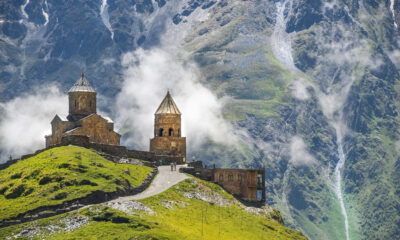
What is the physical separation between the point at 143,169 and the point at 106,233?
36.4 metres

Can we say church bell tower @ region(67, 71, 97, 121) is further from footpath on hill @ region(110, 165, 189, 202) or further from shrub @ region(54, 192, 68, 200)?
shrub @ region(54, 192, 68, 200)

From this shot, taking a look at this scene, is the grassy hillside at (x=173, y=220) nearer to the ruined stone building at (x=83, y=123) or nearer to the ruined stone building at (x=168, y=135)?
the ruined stone building at (x=168, y=135)

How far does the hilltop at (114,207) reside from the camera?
118000 millimetres

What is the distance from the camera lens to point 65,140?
155m

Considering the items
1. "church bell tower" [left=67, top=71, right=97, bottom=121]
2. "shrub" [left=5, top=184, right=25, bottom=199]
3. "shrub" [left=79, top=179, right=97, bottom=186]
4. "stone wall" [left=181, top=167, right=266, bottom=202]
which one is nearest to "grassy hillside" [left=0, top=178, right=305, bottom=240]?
"stone wall" [left=181, top=167, right=266, bottom=202]

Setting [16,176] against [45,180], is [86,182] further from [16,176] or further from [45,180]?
[16,176]

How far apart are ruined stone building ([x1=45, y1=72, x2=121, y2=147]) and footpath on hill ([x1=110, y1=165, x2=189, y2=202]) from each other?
16104mm

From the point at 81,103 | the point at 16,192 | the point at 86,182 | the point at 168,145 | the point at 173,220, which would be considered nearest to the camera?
the point at 173,220

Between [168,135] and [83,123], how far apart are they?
16754 millimetres

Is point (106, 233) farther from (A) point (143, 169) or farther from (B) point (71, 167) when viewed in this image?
(A) point (143, 169)

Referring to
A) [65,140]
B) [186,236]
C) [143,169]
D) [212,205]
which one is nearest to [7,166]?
[65,140]

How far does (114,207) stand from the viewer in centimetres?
12544

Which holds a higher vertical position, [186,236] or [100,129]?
[100,129]

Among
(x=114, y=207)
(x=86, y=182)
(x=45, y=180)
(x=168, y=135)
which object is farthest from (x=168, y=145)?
(x=114, y=207)
